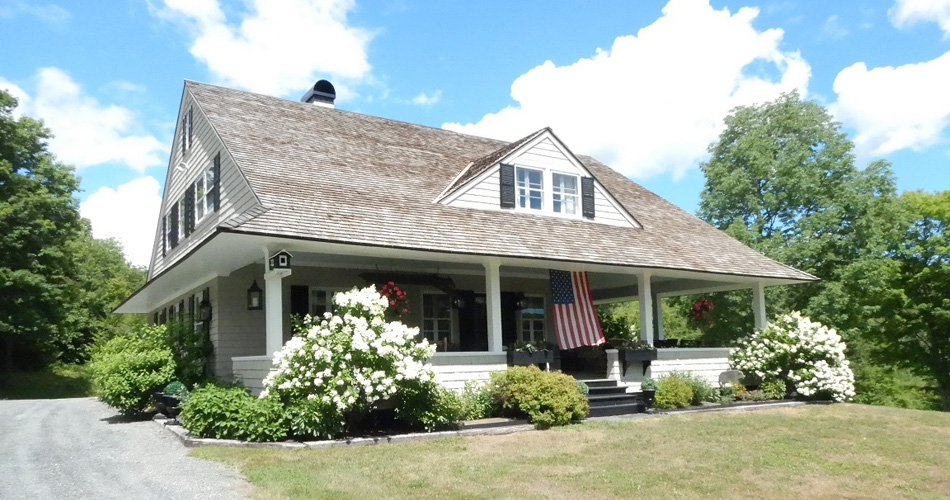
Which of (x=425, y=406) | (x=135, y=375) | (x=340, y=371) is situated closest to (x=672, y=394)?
(x=425, y=406)

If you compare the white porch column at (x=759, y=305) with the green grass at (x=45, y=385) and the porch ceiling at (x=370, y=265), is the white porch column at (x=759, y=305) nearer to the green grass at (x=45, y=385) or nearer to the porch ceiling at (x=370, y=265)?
the porch ceiling at (x=370, y=265)

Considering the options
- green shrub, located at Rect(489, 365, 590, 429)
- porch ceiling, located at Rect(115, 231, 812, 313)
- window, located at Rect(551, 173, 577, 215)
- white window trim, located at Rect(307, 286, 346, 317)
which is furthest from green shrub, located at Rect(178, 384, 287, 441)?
window, located at Rect(551, 173, 577, 215)

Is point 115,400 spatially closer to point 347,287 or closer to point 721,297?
point 347,287

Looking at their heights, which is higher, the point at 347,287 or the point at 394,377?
the point at 347,287

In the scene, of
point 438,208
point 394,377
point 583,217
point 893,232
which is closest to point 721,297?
point 893,232

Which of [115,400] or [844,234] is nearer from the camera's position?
[115,400]

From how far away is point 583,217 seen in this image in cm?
1689

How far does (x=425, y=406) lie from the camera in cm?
1122

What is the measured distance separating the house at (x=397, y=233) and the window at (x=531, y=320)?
0.14 feet

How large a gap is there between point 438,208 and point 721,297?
18.2m

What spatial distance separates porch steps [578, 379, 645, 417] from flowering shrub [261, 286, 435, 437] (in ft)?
13.9

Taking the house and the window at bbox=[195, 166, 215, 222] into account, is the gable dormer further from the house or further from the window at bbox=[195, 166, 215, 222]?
the window at bbox=[195, 166, 215, 222]

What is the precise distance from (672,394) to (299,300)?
7622 mm

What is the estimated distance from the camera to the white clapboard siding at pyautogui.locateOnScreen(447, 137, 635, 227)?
15.4 metres
